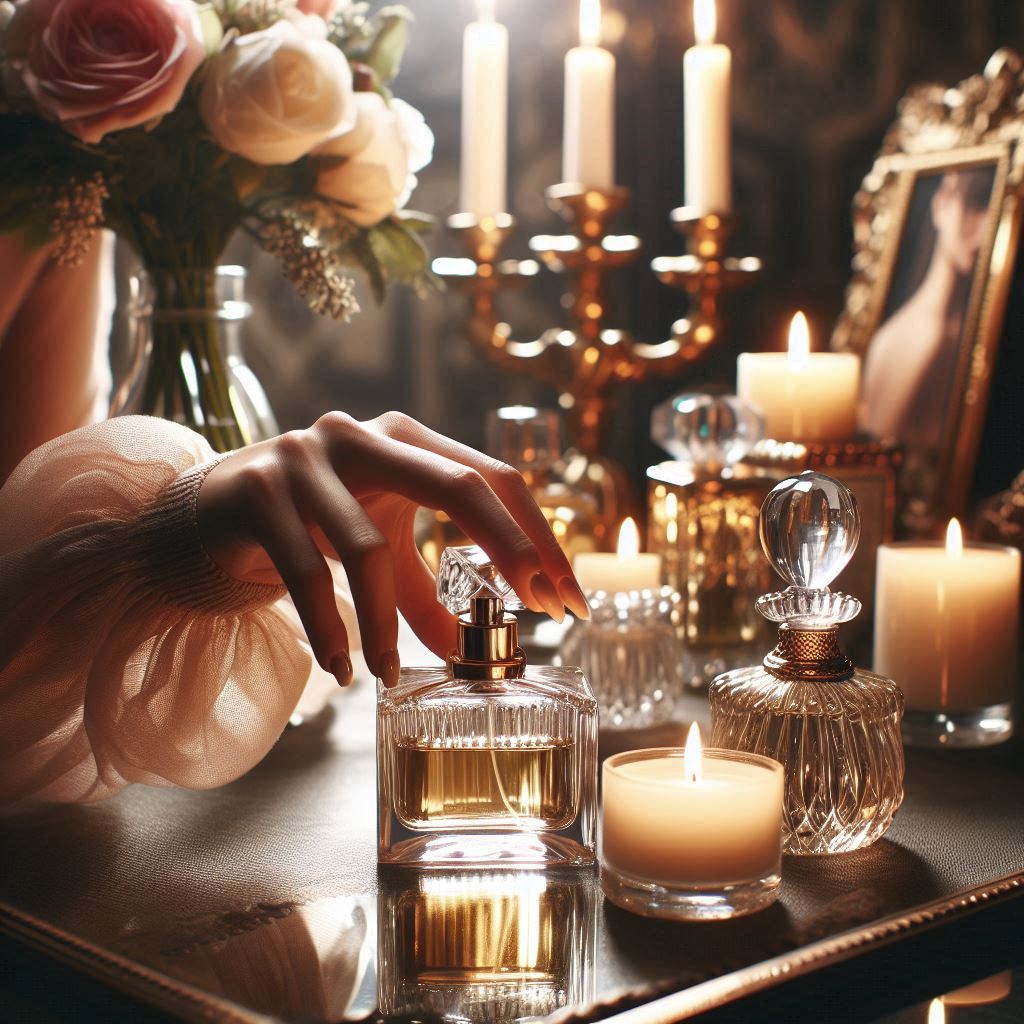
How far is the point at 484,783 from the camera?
662 mm

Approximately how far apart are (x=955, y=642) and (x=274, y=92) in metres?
0.52

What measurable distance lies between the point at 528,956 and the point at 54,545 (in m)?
0.30

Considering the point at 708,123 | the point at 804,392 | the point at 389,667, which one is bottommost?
the point at 389,667

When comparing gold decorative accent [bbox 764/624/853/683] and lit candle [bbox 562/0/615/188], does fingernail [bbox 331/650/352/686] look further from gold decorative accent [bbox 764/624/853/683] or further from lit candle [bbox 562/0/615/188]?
lit candle [bbox 562/0/615/188]

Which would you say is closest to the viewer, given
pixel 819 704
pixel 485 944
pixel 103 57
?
pixel 485 944

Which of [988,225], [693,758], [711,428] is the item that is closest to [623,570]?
[711,428]

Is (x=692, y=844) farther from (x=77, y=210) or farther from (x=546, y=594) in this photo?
(x=77, y=210)

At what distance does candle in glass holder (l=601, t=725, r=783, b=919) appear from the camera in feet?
1.92

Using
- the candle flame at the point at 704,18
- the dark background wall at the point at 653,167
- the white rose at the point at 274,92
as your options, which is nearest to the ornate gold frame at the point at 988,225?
the dark background wall at the point at 653,167

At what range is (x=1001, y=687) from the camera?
855 mm

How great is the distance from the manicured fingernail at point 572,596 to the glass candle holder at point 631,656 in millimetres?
269

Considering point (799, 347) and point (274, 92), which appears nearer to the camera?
point (274, 92)

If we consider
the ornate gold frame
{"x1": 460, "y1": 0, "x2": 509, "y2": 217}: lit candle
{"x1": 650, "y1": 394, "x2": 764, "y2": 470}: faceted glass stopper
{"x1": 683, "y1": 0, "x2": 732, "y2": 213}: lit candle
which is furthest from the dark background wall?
{"x1": 650, "y1": 394, "x2": 764, "y2": 470}: faceted glass stopper

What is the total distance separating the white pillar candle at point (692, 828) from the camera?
1.92ft
